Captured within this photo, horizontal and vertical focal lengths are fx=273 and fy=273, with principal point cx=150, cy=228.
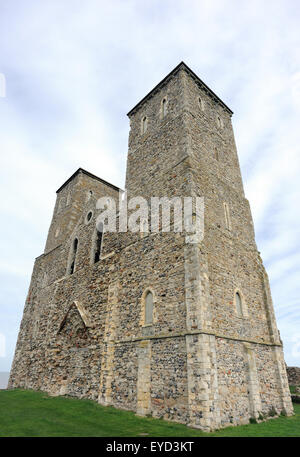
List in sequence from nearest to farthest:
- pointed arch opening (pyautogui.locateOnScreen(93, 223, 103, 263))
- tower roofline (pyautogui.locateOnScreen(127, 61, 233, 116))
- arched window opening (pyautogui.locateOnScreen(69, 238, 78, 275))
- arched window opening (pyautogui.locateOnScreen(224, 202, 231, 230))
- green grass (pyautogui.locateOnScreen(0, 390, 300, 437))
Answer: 1. green grass (pyautogui.locateOnScreen(0, 390, 300, 437))
2. arched window opening (pyautogui.locateOnScreen(224, 202, 231, 230))
3. pointed arch opening (pyautogui.locateOnScreen(93, 223, 103, 263))
4. tower roofline (pyautogui.locateOnScreen(127, 61, 233, 116))
5. arched window opening (pyautogui.locateOnScreen(69, 238, 78, 275))

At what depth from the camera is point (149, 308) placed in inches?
463

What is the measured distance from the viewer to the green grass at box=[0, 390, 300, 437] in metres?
8.01

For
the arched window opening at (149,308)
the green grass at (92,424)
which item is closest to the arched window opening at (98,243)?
the arched window opening at (149,308)

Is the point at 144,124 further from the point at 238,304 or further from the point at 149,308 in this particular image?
the point at 238,304

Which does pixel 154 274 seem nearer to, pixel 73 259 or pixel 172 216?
pixel 172 216

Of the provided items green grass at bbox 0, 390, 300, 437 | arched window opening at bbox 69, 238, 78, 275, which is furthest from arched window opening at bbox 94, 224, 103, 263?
green grass at bbox 0, 390, 300, 437

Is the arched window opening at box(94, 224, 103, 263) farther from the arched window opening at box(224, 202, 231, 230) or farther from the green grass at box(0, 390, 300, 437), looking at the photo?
the arched window opening at box(224, 202, 231, 230)

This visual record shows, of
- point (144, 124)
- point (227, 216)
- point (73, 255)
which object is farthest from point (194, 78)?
point (73, 255)

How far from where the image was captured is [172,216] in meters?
12.5

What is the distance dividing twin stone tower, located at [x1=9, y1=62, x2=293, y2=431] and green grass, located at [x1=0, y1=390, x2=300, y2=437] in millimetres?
461

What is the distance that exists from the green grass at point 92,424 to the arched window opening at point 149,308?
11.2 feet

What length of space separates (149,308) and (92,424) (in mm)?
4495

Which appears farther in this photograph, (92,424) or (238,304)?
(238,304)

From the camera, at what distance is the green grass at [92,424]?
8.01 m
